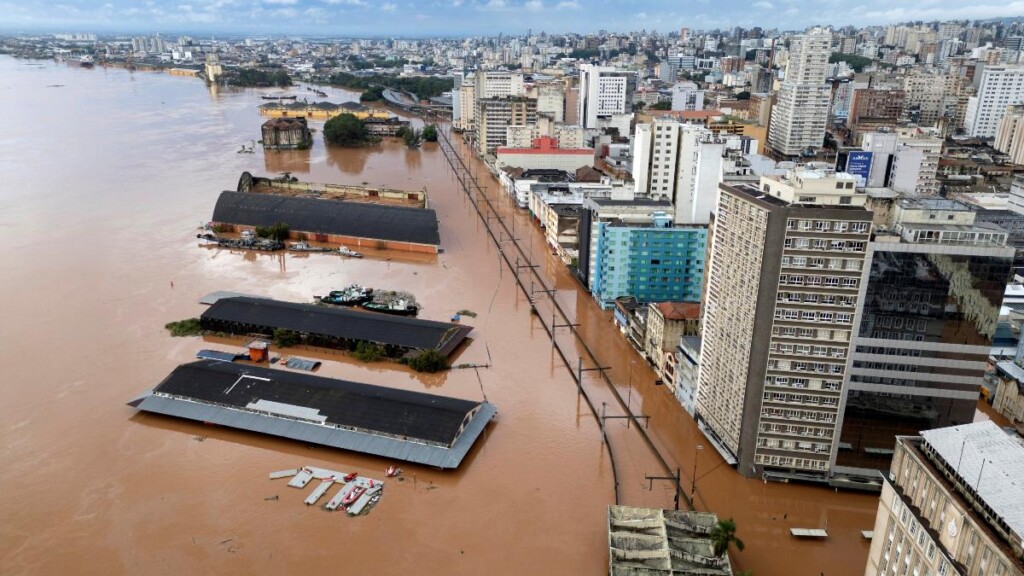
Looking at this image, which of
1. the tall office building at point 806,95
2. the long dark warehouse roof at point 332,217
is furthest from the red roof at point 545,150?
the tall office building at point 806,95

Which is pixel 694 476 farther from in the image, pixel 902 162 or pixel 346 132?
pixel 346 132

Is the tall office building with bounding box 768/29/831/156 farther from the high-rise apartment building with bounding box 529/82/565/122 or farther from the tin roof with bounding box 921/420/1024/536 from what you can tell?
the tin roof with bounding box 921/420/1024/536

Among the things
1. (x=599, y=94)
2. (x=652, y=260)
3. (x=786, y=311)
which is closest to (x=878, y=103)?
(x=599, y=94)

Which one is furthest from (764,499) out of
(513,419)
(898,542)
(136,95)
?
(136,95)

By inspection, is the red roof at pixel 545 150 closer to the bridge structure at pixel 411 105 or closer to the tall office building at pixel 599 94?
the tall office building at pixel 599 94

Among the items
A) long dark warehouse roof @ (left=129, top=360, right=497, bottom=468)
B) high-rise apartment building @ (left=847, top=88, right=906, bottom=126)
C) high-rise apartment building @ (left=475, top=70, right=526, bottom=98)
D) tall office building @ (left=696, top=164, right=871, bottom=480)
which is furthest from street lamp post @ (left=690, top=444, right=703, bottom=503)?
high-rise apartment building @ (left=847, top=88, right=906, bottom=126)

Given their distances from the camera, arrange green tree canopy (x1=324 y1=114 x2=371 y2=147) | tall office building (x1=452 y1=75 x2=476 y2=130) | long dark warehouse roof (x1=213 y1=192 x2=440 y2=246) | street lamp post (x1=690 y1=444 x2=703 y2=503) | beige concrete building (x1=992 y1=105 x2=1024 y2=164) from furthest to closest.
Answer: tall office building (x1=452 y1=75 x2=476 y2=130) < green tree canopy (x1=324 y1=114 x2=371 y2=147) < beige concrete building (x1=992 y1=105 x2=1024 y2=164) < long dark warehouse roof (x1=213 y1=192 x2=440 y2=246) < street lamp post (x1=690 y1=444 x2=703 y2=503)
